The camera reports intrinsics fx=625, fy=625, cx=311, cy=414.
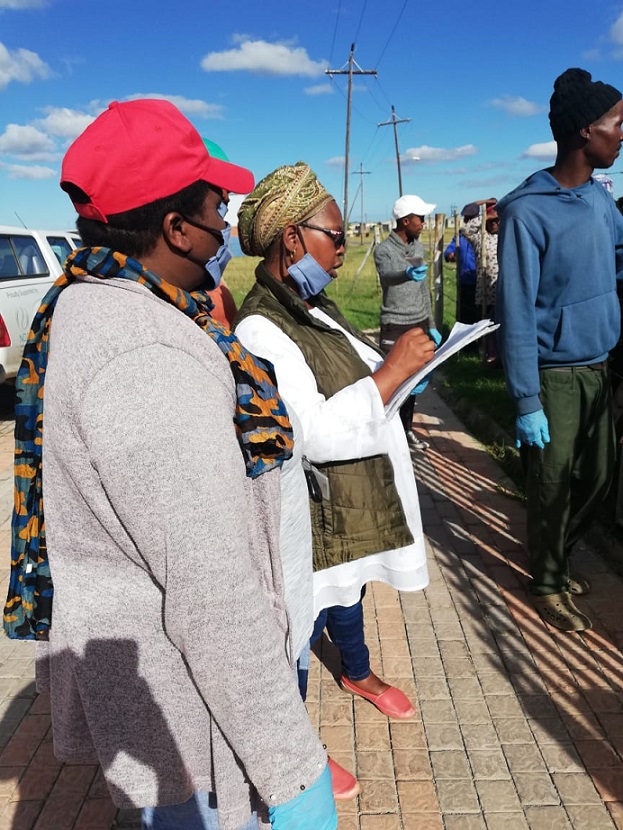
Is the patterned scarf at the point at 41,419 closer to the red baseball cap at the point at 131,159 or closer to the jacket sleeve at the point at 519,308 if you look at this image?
the red baseball cap at the point at 131,159

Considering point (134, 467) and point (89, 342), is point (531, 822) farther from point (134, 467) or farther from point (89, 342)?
point (89, 342)

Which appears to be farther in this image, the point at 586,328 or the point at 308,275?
the point at 586,328

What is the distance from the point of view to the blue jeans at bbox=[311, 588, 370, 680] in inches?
92.4

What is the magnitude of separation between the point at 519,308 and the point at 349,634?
1.56 metres

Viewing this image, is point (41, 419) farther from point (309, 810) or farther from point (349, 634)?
point (349, 634)

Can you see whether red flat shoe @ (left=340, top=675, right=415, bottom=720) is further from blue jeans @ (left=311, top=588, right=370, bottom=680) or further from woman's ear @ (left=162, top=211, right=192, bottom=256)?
woman's ear @ (left=162, top=211, right=192, bottom=256)

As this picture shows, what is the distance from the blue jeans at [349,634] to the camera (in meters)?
2.35

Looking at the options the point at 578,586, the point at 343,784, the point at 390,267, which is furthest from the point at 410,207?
the point at 343,784

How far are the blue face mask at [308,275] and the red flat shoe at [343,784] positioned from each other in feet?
5.41

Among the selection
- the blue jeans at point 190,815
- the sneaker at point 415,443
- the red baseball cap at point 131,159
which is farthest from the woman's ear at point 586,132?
the sneaker at point 415,443

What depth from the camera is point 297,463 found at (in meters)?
1.44

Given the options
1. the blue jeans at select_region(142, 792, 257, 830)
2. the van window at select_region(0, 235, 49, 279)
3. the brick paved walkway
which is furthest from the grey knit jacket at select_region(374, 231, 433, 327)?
the blue jeans at select_region(142, 792, 257, 830)

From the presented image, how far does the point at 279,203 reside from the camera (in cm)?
193

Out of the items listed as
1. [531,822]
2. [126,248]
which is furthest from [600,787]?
[126,248]
